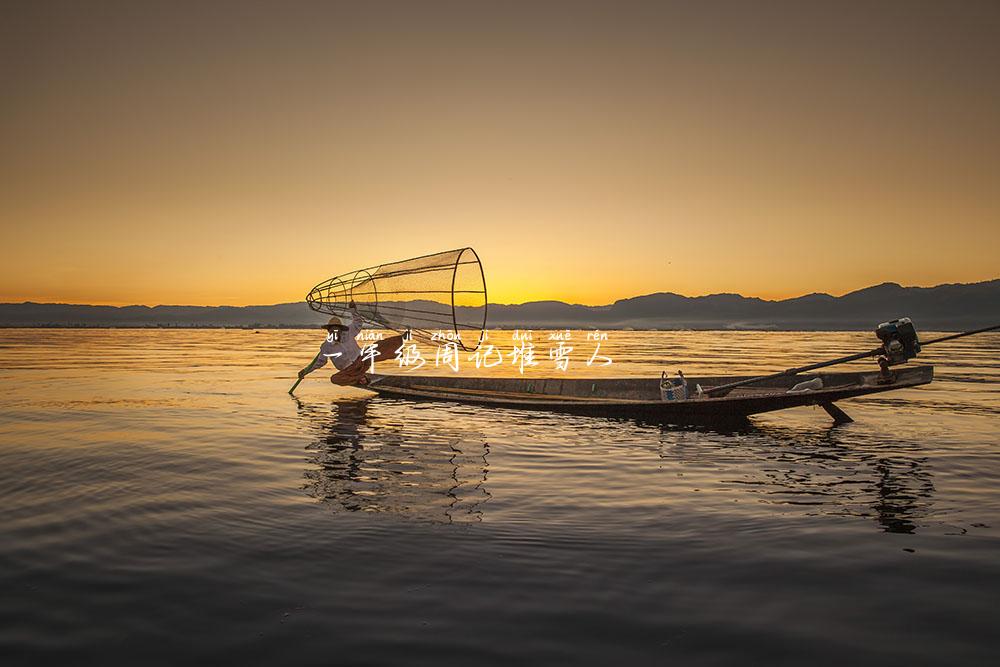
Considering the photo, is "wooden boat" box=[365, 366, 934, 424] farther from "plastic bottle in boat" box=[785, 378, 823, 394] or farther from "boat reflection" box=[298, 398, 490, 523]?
"boat reflection" box=[298, 398, 490, 523]

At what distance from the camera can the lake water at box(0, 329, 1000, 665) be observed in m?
4.44

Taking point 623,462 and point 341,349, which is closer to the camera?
point 623,462

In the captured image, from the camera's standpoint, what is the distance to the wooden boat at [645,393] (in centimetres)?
1368

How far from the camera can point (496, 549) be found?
6289 mm

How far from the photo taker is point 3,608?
4.87 metres

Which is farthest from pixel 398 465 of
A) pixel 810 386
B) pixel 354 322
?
pixel 810 386

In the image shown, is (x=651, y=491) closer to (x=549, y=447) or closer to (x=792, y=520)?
(x=792, y=520)

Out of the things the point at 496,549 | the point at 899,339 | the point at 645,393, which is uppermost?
the point at 899,339

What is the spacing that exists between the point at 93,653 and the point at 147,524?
3110mm

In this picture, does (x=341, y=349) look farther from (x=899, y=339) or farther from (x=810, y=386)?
(x=899, y=339)

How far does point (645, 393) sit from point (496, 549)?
1273cm

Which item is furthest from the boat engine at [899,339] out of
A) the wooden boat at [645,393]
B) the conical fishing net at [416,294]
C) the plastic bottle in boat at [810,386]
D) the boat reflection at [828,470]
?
the conical fishing net at [416,294]

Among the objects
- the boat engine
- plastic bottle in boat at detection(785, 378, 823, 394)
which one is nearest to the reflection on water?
plastic bottle in boat at detection(785, 378, 823, 394)

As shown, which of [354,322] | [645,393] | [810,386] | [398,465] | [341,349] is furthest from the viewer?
[341,349]
